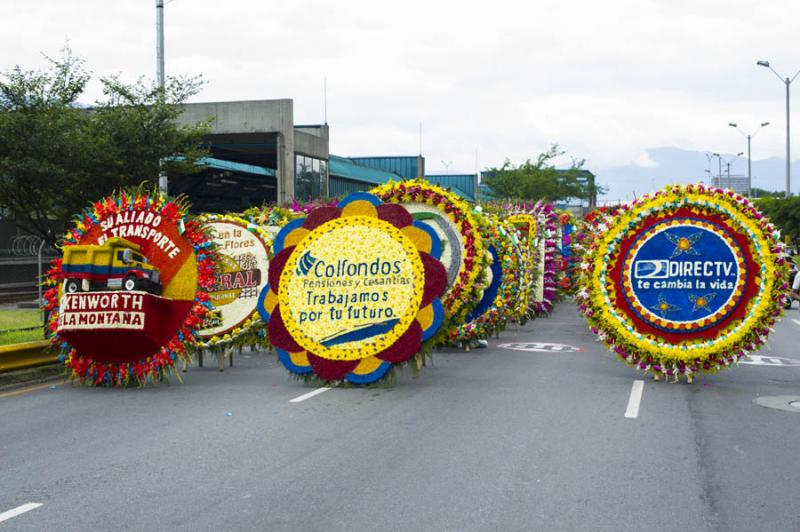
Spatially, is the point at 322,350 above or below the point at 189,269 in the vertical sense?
below

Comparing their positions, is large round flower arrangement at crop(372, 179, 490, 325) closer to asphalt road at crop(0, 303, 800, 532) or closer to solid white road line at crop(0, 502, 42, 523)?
asphalt road at crop(0, 303, 800, 532)

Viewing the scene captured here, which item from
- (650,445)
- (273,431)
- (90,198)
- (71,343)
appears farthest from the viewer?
(90,198)

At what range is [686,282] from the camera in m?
12.0

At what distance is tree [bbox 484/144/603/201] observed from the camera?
65.0 m

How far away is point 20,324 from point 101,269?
6935mm

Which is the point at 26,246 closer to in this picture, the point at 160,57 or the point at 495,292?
the point at 160,57

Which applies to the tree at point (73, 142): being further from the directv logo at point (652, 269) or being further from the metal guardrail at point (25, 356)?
the directv logo at point (652, 269)

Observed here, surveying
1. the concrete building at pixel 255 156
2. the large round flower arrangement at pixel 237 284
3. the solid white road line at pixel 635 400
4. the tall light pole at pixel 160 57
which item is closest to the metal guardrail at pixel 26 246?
the concrete building at pixel 255 156

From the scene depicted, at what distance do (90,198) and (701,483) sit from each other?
15.2 meters

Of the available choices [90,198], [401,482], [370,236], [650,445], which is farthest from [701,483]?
[90,198]

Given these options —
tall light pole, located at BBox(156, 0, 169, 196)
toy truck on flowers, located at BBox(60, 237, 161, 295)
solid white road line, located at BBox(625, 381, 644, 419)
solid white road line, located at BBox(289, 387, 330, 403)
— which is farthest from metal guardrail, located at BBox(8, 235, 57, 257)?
solid white road line, located at BBox(625, 381, 644, 419)

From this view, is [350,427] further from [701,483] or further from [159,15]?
[159,15]

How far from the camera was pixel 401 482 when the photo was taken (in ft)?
22.8

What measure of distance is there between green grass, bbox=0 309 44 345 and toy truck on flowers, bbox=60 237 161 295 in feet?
11.2
